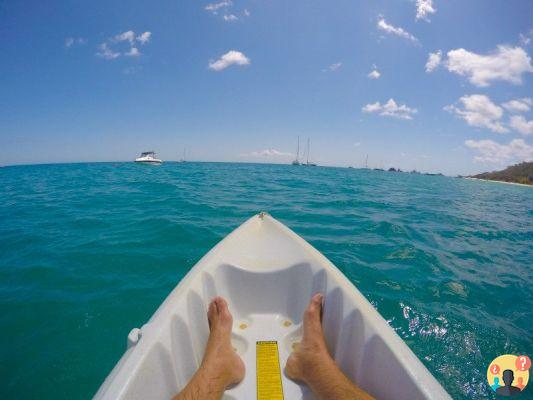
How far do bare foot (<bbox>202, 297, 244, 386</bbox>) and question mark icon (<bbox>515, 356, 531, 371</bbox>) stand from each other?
121 inches

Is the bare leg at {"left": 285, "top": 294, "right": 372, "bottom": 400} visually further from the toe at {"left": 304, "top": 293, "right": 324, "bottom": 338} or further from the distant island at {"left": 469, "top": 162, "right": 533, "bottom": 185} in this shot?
the distant island at {"left": 469, "top": 162, "right": 533, "bottom": 185}

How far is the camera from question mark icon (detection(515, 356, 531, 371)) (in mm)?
2550

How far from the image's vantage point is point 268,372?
78.6 inches

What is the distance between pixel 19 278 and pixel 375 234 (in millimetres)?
7146

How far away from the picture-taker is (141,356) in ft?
4.46

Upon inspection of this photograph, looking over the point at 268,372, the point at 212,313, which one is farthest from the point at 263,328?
the point at 212,313

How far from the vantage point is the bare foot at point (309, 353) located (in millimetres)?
1762

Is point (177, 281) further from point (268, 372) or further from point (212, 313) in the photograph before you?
point (268, 372)

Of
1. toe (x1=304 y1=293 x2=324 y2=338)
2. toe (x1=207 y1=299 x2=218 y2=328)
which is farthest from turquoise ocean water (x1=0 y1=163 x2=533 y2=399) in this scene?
toe (x1=304 y1=293 x2=324 y2=338)

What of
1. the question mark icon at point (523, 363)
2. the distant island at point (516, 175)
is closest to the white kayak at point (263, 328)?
the question mark icon at point (523, 363)

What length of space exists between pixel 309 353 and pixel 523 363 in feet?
8.88

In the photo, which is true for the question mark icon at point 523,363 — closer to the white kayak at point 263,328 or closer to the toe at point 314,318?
the white kayak at point 263,328

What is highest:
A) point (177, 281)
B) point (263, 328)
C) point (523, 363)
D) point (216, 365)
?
point (216, 365)

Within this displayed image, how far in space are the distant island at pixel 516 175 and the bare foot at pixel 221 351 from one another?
83226 mm
